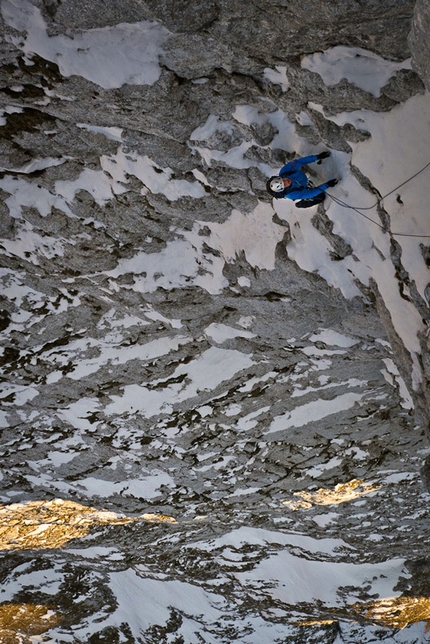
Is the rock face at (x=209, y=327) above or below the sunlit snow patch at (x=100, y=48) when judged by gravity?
below

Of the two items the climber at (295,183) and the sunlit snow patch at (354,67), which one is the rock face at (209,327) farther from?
the climber at (295,183)

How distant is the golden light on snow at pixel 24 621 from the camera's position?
12.1 meters

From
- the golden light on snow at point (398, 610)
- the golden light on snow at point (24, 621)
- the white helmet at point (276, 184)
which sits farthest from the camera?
the golden light on snow at point (398, 610)

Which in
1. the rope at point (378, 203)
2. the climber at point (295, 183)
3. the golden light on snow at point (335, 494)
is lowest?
the golden light on snow at point (335, 494)

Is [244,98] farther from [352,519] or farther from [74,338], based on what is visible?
[352,519]

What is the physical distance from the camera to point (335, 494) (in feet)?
32.7

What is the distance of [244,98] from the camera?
5145 mm

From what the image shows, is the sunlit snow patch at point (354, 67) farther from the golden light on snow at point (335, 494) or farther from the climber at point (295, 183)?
the golden light on snow at point (335, 494)

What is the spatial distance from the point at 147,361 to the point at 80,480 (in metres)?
2.73

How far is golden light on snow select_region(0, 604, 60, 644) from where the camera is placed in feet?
39.7

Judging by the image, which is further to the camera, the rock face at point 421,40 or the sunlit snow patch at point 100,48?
the sunlit snow patch at point 100,48

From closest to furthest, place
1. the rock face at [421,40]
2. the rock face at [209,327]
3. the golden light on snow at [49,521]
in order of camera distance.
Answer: the rock face at [421,40], the rock face at [209,327], the golden light on snow at [49,521]

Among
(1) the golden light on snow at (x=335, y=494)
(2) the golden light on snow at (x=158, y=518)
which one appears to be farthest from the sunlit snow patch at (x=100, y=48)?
(2) the golden light on snow at (x=158, y=518)

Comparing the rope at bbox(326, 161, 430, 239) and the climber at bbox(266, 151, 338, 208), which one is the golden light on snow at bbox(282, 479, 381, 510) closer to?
the rope at bbox(326, 161, 430, 239)
